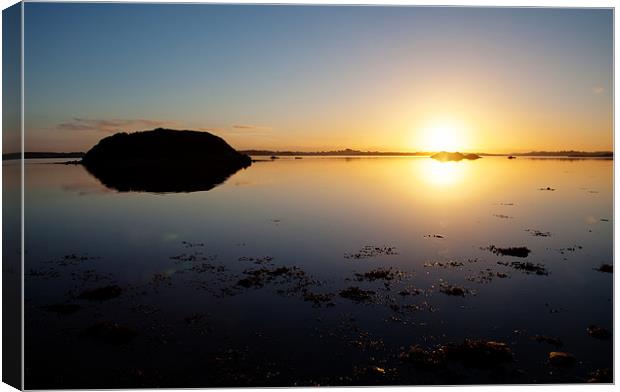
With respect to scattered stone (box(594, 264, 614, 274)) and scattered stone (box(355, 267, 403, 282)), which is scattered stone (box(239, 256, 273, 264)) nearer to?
scattered stone (box(355, 267, 403, 282))

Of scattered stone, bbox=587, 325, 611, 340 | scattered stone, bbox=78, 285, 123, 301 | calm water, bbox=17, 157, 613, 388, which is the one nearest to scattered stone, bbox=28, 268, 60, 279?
calm water, bbox=17, 157, 613, 388

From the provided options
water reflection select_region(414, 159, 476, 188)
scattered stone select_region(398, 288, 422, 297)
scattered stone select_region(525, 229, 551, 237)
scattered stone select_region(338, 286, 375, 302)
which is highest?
water reflection select_region(414, 159, 476, 188)

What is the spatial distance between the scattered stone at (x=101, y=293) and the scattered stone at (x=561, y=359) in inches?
614

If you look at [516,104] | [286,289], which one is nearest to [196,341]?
[286,289]

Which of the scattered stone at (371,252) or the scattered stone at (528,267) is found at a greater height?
the scattered stone at (528,267)

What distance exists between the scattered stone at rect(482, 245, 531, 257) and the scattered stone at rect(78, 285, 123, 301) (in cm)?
1985

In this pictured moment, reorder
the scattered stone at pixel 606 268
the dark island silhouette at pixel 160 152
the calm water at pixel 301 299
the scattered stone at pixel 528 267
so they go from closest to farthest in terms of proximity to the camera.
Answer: the calm water at pixel 301 299 → the scattered stone at pixel 528 267 → the scattered stone at pixel 606 268 → the dark island silhouette at pixel 160 152

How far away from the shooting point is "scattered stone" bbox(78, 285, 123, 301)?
16.5 metres

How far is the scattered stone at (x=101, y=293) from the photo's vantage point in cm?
1650

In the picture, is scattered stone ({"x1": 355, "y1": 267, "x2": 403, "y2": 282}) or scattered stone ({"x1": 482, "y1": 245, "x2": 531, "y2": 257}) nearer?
scattered stone ({"x1": 355, "y1": 267, "x2": 403, "y2": 282})

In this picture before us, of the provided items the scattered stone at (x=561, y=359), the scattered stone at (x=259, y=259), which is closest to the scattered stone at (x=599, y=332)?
the scattered stone at (x=561, y=359)

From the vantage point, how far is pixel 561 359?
483 inches

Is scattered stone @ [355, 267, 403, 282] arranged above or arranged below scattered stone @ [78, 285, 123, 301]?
above

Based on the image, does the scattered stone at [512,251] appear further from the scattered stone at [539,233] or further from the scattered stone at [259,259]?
the scattered stone at [259,259]
